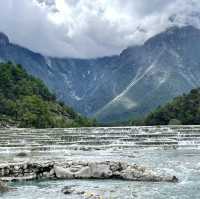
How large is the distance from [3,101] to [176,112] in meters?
49.1

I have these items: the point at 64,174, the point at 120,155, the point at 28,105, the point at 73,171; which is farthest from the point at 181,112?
the point at 64,174

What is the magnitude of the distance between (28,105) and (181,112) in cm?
4578

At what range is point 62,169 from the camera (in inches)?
1412

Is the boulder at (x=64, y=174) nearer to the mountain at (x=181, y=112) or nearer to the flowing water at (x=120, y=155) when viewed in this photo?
the flowing water at (x=120, y=155)

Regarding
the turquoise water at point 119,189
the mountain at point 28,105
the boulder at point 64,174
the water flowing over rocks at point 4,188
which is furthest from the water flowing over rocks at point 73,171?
the mountain at point 28,105

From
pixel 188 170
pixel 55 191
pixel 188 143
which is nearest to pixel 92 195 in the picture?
pixel 55 191

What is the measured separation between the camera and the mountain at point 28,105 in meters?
132

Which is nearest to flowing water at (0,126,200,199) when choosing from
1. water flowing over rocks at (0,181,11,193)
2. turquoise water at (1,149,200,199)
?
turquoise water at (1,149,200,199)

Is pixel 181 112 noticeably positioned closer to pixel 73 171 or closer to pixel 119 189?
pixel 73 171

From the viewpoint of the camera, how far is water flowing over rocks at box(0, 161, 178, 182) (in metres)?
34.7

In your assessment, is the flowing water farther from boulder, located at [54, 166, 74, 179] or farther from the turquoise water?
boulder, located at [54, 166, 74, 179]

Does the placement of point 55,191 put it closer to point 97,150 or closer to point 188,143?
point 97,150

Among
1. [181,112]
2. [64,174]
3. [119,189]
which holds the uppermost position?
[181,112]

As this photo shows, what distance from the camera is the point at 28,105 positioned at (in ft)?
447
